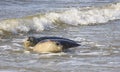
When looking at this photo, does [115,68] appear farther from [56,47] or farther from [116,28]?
[116,28]

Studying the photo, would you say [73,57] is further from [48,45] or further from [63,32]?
[63,32]

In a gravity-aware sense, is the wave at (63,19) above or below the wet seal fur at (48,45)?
above

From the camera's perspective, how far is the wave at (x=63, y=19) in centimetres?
1207

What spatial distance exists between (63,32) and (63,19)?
2.29m

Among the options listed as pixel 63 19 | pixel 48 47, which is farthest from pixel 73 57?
pixel 63 19

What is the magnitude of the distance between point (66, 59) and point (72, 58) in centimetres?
14

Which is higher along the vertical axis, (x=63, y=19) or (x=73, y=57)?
(x=63, y=19)

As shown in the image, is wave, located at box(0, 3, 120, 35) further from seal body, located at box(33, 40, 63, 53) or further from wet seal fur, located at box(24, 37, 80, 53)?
seal body, located at box(33, 40, 63, 53)

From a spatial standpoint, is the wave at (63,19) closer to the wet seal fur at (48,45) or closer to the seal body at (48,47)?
the wet seal fur at (48,45)

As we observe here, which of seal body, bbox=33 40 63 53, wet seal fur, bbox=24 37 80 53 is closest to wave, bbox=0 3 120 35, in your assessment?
wet seal fur, bbox=24 37 80 53

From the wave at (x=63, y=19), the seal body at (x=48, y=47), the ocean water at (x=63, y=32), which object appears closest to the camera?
the ocean water at (x=63, y=32)

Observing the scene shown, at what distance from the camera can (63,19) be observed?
1384cm

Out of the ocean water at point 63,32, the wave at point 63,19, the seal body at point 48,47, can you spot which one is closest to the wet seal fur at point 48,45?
the seal body at point 48,47

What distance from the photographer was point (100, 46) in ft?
31.3
